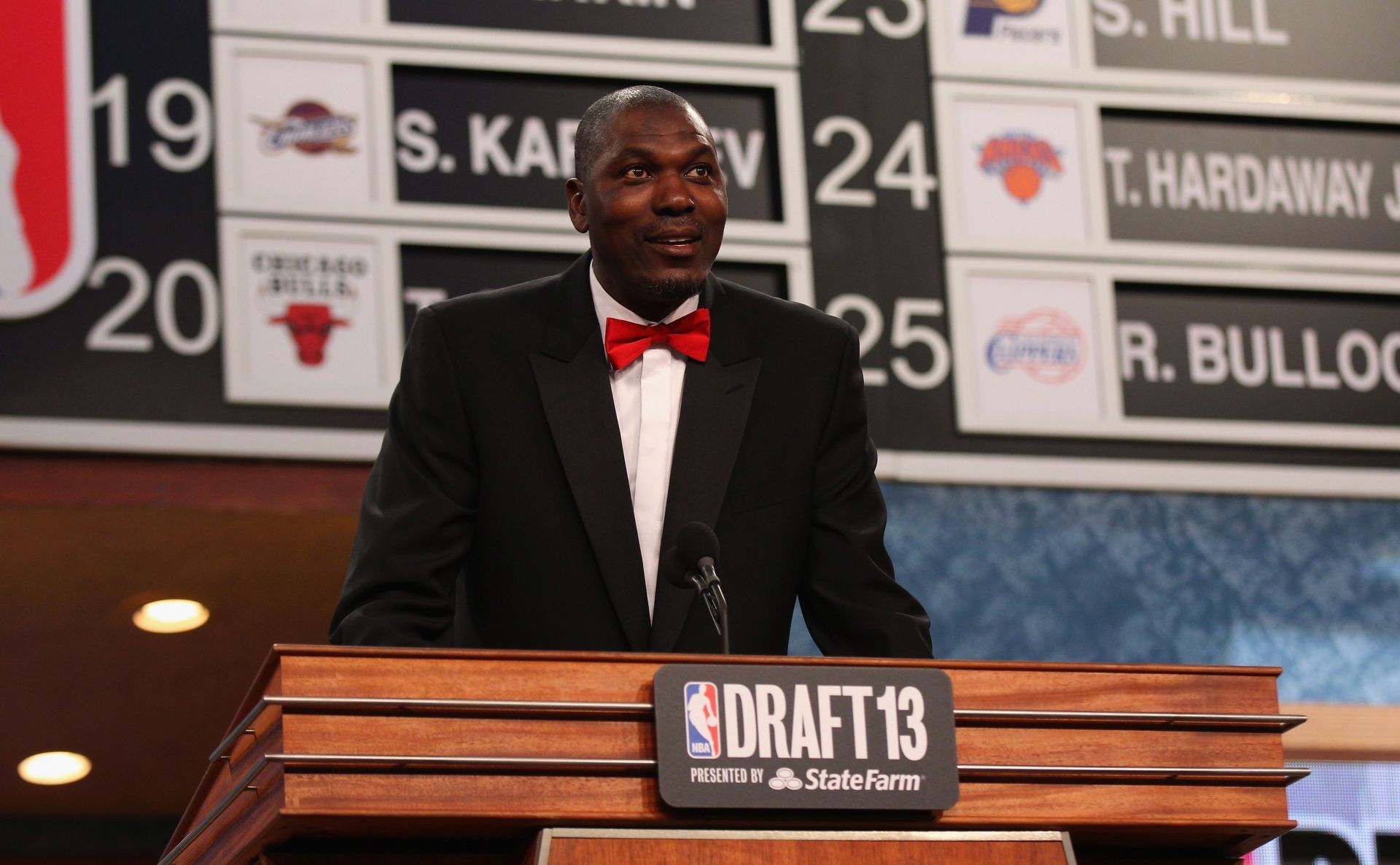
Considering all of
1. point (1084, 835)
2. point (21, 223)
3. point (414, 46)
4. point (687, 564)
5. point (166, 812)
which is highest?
point (414, 46)

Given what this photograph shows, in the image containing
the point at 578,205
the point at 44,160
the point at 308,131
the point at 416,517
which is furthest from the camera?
the point at 308,131

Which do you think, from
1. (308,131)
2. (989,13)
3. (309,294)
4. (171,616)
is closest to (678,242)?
(309,294)

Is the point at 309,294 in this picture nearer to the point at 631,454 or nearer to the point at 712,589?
the point at 631,454

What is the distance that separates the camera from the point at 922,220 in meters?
3.93

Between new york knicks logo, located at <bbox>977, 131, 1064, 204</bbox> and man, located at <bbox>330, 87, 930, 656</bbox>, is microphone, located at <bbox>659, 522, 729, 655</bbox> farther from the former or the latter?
new york knicks logo, located at <bbox>977, 131, 1064, 204</bbox>

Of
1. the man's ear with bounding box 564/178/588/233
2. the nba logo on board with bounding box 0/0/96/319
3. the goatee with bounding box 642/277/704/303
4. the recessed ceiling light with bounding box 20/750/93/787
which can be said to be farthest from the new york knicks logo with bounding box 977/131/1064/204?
Result: the recessed ceiling light with bounding box 20/750/93/787

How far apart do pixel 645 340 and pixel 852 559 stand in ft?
0.88

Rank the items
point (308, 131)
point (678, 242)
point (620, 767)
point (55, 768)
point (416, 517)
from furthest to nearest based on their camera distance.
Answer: point (55, 768) → point (308, 131) → point (678, 242) → point (416, 517) → point (620, 767)

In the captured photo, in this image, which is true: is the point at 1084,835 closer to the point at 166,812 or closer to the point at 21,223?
the point at 21,223

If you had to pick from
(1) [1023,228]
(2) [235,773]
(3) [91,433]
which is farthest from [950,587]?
(2) [235,773]

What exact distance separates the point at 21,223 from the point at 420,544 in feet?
6.89

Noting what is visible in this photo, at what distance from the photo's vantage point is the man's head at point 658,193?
1738mm

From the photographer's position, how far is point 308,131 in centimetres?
358

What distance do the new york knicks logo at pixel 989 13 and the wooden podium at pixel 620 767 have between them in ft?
9.28
